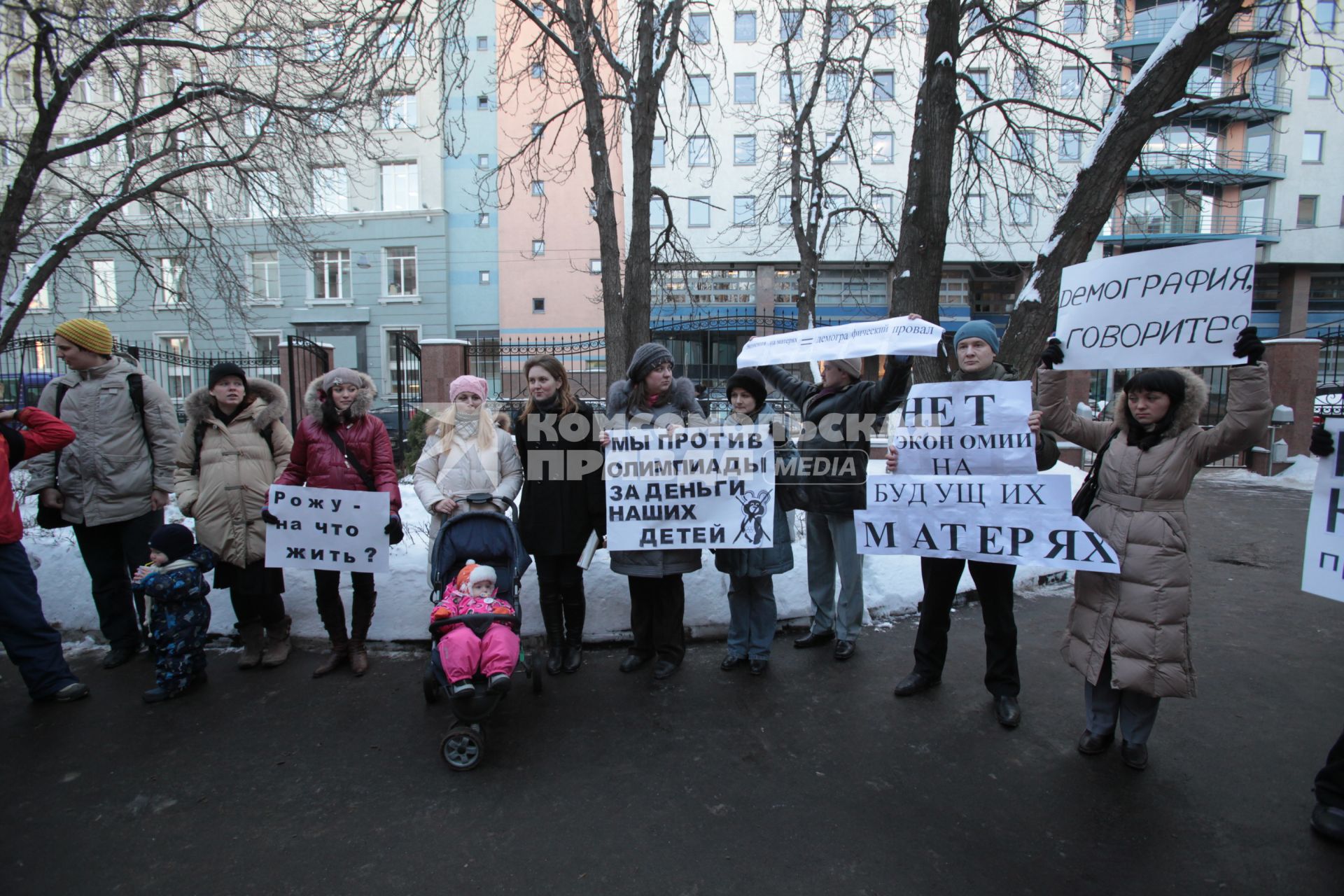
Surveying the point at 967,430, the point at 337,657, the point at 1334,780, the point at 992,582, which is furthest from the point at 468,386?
the point at 1334,780

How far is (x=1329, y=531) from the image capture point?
2.99m

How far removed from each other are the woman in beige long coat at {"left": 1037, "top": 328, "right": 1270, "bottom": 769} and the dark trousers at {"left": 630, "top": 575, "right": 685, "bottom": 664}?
2.27 m

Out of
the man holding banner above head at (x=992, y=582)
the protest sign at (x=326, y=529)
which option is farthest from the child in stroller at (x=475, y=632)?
the man holding banner above head at (x=992, y=582)

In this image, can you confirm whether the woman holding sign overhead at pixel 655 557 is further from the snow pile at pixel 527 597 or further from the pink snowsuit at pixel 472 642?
the pink snowsuit at pixel 472 642

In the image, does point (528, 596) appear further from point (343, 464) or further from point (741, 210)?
point (741, 210)

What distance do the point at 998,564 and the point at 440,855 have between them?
321 centimetres

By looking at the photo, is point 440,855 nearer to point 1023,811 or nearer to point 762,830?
point 762,830

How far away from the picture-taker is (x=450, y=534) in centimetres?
405

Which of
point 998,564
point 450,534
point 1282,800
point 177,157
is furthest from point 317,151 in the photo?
point 1282,800

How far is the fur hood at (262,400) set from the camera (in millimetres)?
4484

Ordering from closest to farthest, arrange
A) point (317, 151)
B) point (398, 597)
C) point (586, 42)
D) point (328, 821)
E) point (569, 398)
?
1. point (328, 821)
2. point (569, 398)
3. point (398, 597)
4. point (586, 42)
5. point (317, 151)

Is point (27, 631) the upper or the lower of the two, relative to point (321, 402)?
lower

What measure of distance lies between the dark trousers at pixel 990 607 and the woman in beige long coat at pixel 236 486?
4.29m

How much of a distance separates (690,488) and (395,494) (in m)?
2.04
